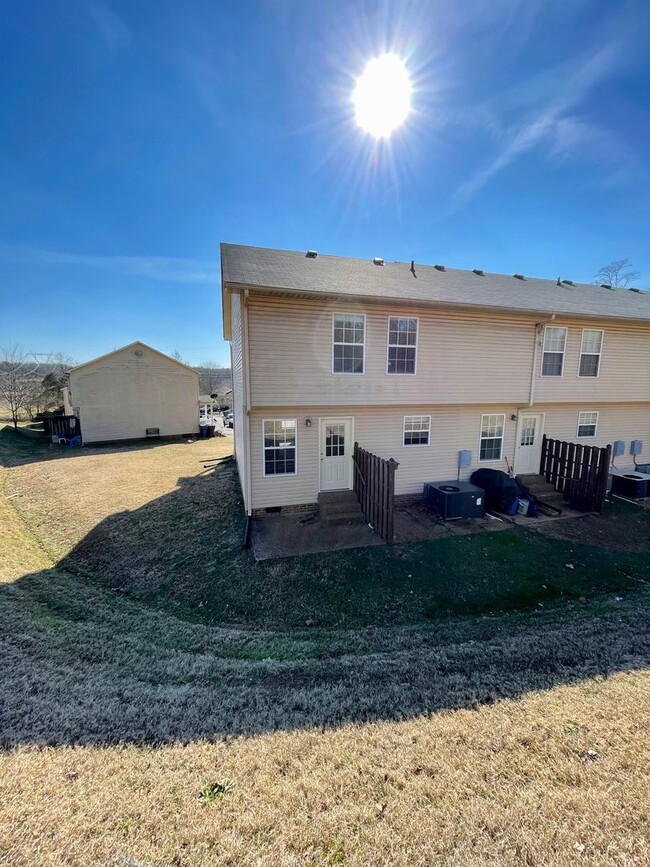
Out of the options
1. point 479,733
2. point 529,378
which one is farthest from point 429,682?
point 529,378

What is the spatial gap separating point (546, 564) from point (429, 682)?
4.61 meters

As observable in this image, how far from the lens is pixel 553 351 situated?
35.2 feet

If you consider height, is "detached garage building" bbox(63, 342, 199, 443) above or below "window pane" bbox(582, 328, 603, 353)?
below

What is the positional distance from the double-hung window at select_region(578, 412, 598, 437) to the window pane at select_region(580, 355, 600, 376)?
1.45m

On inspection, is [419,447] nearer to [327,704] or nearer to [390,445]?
[390,445]

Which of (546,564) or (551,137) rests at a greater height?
(551,137)

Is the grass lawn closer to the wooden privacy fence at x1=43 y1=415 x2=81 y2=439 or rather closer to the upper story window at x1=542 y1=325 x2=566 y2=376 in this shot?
the upper story window at x1=542 y1=325 x2=566 y2=376

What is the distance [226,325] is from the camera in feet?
46.7

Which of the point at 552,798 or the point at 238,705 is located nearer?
the point at 552,798

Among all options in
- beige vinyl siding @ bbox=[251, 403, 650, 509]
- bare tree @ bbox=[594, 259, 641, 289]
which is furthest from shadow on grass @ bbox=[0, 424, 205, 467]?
bare tree @ bbox=[594, 259, 641, 289]

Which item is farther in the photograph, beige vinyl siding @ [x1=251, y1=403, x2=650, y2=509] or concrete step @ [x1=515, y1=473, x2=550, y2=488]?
concrete step @ [x1=515, y1=473, x2=550, y2=488]

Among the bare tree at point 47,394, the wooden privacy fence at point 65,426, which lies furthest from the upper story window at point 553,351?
the bare tree at point 47,394

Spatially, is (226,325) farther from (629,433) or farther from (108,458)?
(629,433)

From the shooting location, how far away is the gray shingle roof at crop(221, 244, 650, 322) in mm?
8438
